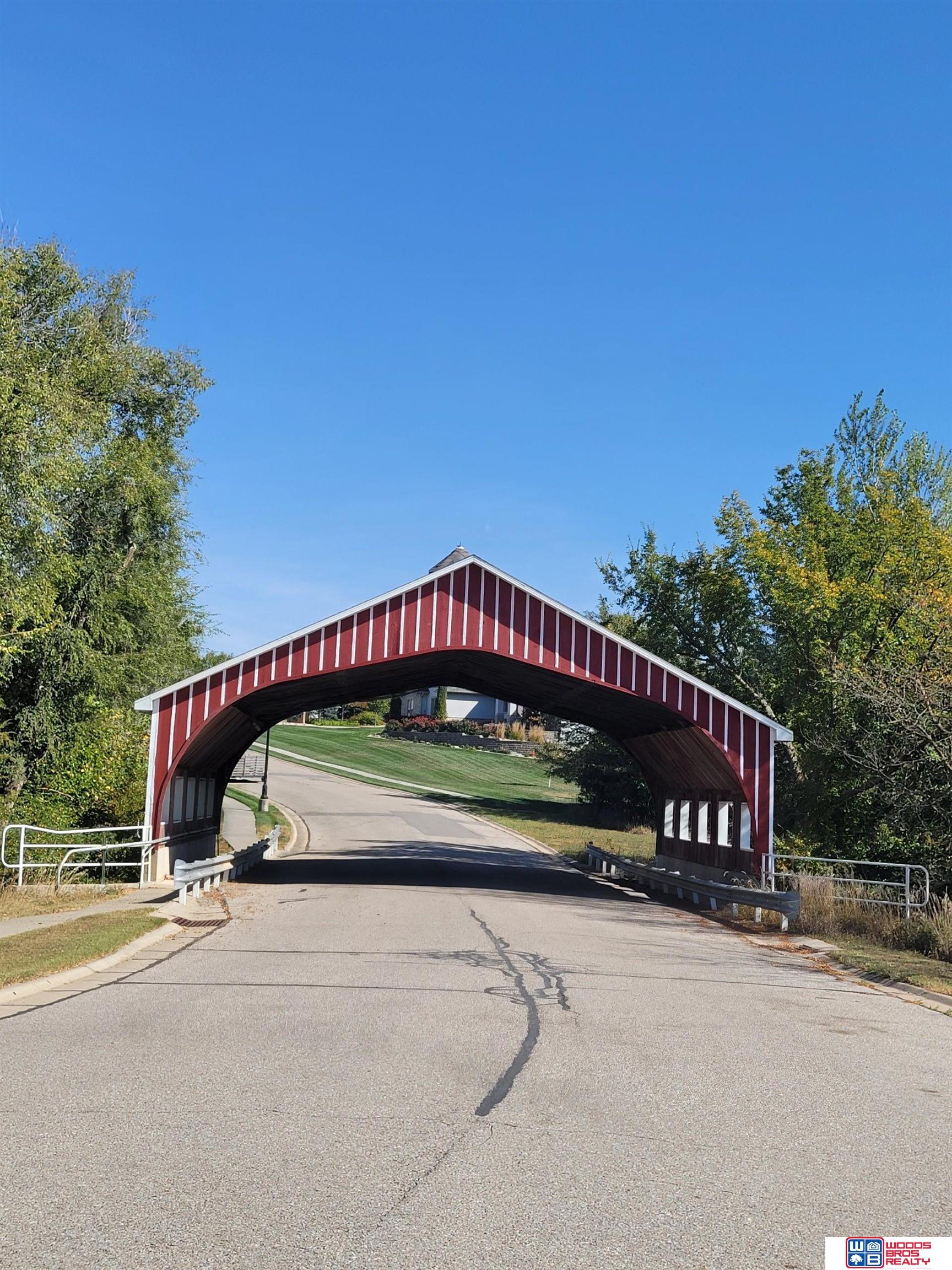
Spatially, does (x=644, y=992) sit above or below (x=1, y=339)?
below

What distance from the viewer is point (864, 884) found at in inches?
904

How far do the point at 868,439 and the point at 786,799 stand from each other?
1762 centimetres

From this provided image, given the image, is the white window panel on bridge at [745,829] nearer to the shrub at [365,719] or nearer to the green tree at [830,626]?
the green tree at [830,626]

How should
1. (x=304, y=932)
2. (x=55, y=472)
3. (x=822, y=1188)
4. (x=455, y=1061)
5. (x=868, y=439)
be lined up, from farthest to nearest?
1. (x=868, y=439)
2. (x=55, y=472)
3. (x=304, y=932)
4. (x=455, y=1061)
5. (x=822, y=1188)

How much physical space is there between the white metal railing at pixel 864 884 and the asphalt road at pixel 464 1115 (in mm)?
6413

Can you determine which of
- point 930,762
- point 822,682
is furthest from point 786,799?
point 930,762

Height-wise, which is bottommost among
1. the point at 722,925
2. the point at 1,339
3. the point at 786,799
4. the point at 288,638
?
the point at 722,925

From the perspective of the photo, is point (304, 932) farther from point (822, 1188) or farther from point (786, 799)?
point (786, 799)

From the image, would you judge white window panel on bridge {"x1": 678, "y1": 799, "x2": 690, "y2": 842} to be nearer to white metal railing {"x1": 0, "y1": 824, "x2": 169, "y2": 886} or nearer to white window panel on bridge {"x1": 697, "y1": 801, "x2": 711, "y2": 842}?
white window panel on bridge {"x1": 697, "y1": 801, "x2": 711, "y2": 842}

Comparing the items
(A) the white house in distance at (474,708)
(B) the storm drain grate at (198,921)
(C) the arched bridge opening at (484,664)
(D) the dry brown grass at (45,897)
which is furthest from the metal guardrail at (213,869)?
(A) the white house in distance at (474,708)

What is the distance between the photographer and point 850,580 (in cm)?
3183

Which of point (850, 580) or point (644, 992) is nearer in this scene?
point (644, 992)

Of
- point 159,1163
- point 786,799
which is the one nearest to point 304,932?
point 159,1163

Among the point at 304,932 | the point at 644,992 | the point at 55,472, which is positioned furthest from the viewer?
the point at 55,472
